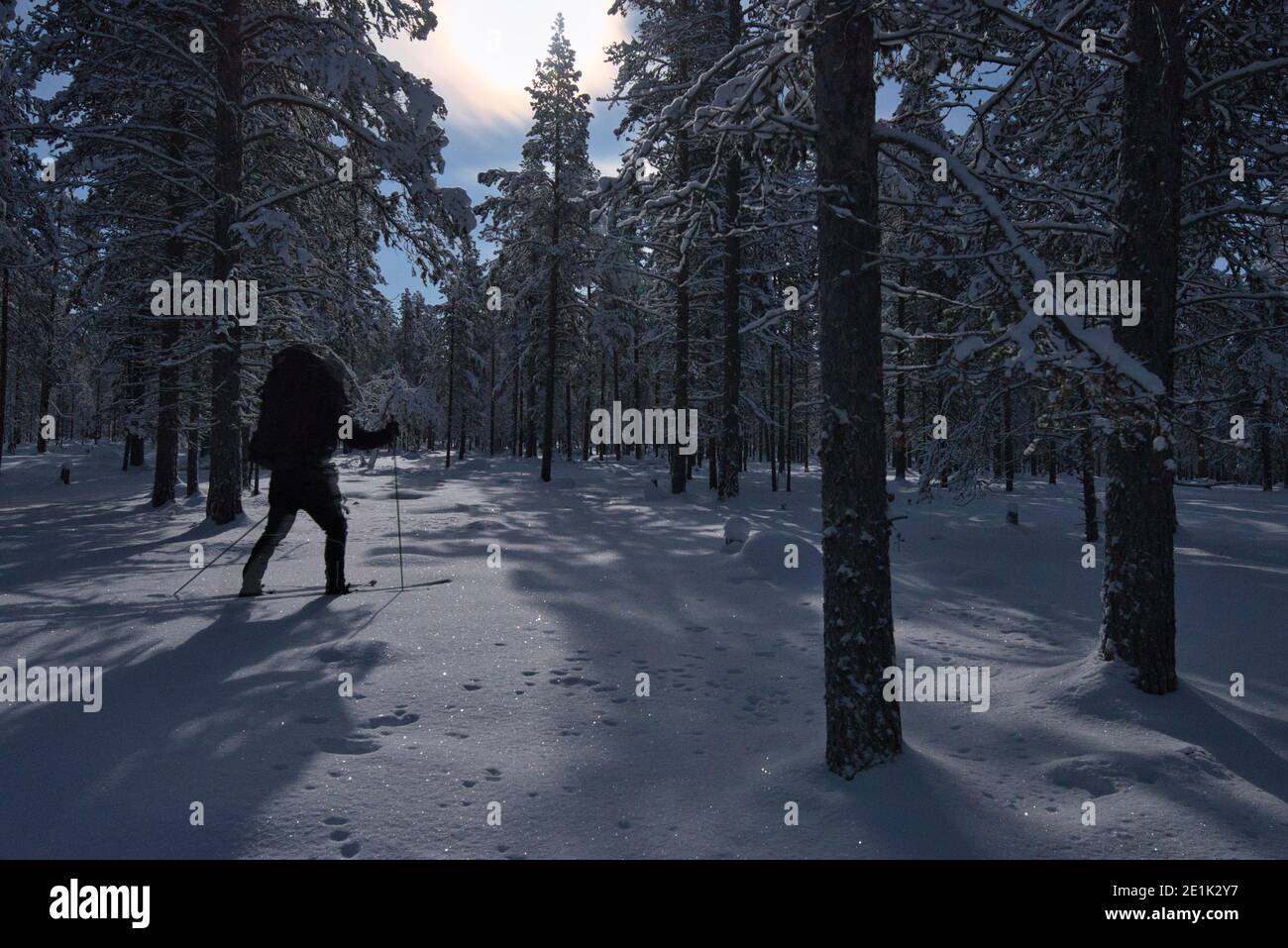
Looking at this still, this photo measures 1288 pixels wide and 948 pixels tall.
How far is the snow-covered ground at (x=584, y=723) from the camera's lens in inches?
122

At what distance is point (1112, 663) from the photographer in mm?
5148

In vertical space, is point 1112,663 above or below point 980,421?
below

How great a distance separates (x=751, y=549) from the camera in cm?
1030

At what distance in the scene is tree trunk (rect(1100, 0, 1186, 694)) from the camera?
5.13 m

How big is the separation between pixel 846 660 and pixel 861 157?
9.19 feet

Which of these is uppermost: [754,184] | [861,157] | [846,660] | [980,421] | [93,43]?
[93,43]

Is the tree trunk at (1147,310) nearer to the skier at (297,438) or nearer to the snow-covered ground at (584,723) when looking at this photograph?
the snow-covered ground at (584,723)

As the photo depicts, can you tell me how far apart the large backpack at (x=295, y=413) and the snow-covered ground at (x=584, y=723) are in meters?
1.42

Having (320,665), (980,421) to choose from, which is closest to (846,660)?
(320,665)
